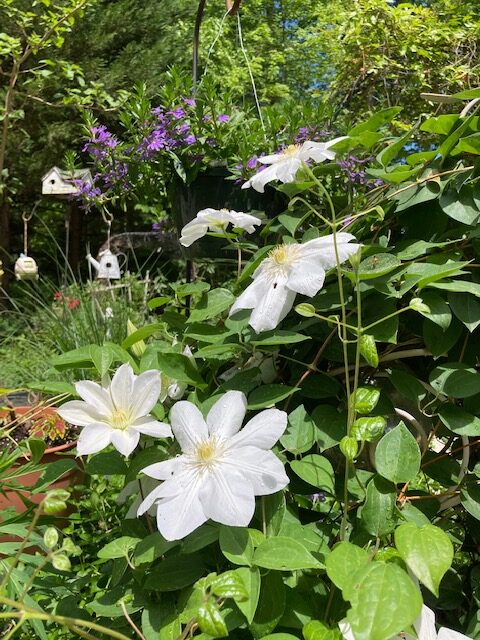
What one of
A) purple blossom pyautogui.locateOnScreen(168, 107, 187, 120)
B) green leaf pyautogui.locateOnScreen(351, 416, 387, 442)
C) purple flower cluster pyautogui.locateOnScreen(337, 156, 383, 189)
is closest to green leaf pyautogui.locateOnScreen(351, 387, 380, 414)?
green leaf pyautogui.locateOnScreen(351, 416, 387, 442)

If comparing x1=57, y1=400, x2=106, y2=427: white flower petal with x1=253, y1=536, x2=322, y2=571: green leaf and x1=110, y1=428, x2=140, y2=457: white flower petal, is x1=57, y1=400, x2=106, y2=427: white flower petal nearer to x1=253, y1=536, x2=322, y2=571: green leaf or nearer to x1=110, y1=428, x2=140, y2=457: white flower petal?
x1=110, y1=428, x2=140, y2=457: white flower petal

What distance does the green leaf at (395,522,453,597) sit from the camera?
44cm

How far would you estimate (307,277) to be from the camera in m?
0.58

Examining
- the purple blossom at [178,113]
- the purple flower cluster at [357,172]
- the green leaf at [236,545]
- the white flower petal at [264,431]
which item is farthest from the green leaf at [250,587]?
the purple blossom at [178,113]

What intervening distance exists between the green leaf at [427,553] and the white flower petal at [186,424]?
0.20 meters

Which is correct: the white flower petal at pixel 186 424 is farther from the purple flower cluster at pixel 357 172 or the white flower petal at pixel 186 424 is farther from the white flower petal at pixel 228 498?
the purple flower cluster at pixel 357 172

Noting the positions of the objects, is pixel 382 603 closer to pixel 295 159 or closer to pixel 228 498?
pixel 228 498

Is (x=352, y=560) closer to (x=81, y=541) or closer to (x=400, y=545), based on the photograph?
(x=400, y=545)

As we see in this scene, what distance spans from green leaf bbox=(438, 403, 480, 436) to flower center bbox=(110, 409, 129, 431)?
0.33m

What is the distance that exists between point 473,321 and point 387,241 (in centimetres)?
16

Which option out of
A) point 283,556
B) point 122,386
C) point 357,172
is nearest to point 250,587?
point 283,556

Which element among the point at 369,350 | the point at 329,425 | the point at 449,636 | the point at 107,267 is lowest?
the point at 107,267

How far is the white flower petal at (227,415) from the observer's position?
0.57 metres

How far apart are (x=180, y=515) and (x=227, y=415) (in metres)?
0.11
